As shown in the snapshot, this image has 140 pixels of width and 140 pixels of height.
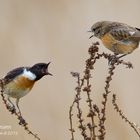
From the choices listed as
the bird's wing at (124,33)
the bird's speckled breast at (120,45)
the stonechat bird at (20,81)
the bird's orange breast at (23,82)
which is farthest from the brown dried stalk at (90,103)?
the bird's wing at (124,33)

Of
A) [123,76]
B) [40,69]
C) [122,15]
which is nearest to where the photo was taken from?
[40,69]

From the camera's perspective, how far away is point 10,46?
24.2 feet

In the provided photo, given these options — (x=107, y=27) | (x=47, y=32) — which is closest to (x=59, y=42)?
(x=47, y=32)

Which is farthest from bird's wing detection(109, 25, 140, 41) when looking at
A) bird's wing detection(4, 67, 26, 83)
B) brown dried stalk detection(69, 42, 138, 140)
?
brown dried stalk detection(69, 42, 138, 140)

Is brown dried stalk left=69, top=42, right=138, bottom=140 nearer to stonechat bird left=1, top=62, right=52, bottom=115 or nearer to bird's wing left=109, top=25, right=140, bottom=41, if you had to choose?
stonechat bird left=1, top=62, right=52, bottom=115

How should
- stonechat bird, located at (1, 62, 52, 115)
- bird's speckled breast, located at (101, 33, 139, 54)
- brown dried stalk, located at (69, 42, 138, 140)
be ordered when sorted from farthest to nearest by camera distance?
1. bird's speckled breast, located at (101, 33, 139, 54)
2. stonechat bird, located at (1, 62, 52, 115)
3. brown dried stalk, located at (69, 42, 138, 140)

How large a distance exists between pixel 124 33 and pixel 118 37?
68 mm

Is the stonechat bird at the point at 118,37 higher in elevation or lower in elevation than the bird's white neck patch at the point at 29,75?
higher

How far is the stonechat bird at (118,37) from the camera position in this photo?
596 cm

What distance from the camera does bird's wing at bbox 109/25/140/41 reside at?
6.01 meters

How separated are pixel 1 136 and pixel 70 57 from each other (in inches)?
48.7

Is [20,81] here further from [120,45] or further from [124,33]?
[124,33]

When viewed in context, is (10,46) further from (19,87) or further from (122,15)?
(19,87)

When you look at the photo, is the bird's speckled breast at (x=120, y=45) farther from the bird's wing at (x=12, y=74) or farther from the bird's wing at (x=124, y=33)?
the bird's wing at (x=12, y=74)
